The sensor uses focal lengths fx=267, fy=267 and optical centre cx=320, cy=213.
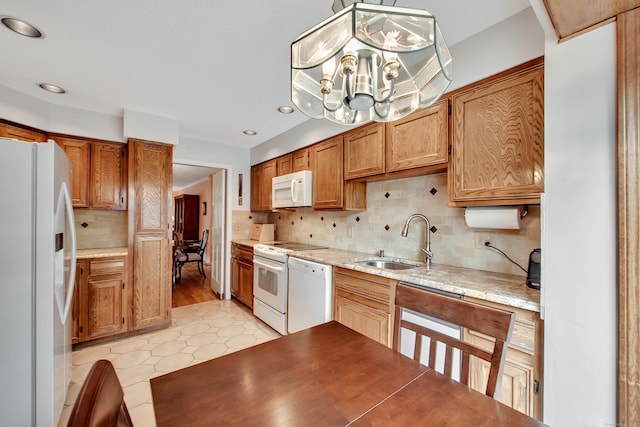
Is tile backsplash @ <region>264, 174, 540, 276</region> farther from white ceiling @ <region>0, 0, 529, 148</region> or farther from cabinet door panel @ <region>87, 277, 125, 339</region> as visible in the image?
cabinet door panel @ <region>87, 277, 125, 339</region>

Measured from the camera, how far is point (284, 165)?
3.62 metres

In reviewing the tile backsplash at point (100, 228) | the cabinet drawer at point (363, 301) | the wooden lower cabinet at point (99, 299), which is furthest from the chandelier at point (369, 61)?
the tile backsplash at point (100, 228)

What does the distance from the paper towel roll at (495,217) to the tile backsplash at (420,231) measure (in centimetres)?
17

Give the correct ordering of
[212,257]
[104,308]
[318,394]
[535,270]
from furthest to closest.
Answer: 1. [212,257]
2. [104,308]
3. [535,270]
4. [318,394]

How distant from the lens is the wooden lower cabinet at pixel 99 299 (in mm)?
2562

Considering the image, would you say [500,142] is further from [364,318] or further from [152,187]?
[152,187]

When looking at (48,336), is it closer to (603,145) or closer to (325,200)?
(325,200)

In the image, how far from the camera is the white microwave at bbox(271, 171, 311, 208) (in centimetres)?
308

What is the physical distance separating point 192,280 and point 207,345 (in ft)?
9.86

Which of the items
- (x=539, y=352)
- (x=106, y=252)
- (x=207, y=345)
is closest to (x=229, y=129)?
(x=106, y=252)

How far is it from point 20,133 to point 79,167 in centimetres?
50

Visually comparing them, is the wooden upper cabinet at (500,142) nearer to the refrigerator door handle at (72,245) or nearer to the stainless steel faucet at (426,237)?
the stainless steel faucet at (426,237)

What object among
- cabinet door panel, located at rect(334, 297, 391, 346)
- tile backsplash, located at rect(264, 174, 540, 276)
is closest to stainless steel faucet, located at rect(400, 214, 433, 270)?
tile backsplash, located at rect(264, 174, 540, 276)

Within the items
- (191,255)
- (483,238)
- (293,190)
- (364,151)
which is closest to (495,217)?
(483,238)
